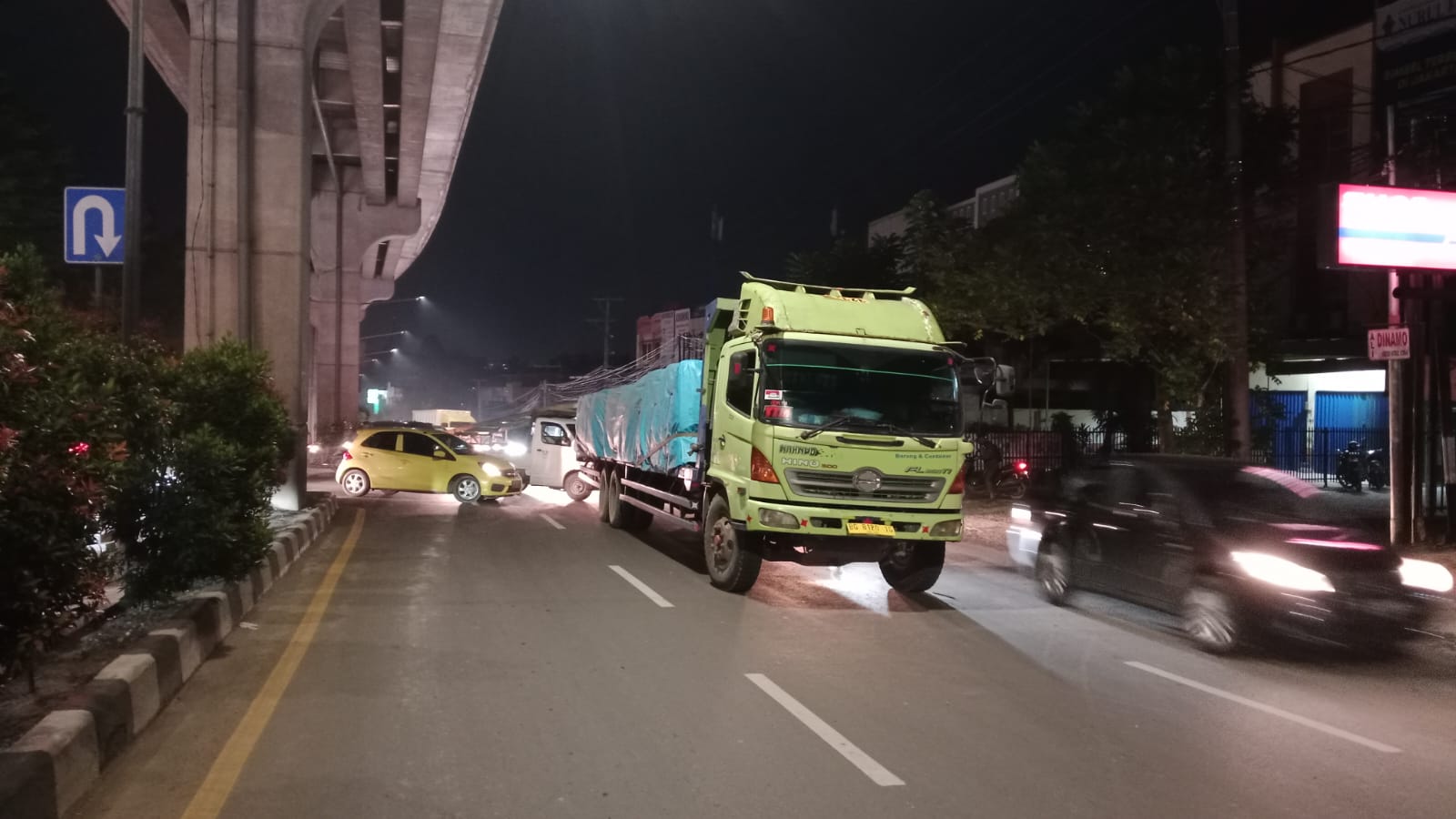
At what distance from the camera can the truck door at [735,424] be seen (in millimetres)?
11008

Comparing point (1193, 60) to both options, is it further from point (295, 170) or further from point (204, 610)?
point (204, 610)

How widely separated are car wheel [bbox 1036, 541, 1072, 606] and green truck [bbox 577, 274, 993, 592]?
1.12m

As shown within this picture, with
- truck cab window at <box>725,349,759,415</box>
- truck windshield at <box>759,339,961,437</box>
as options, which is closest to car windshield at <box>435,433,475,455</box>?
truck cab window at <box>725,349,759,415</box>

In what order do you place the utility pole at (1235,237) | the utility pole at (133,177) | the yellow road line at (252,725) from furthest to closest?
the utility pole at (1235,237), the utility pole at (133,177), the yellow road line at (252,725)

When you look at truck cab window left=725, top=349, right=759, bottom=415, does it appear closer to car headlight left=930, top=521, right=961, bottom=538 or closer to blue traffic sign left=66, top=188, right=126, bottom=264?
car headlight left=930, top=521, right=961, bottom=538

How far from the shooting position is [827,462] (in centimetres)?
1059

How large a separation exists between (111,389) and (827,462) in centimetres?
611

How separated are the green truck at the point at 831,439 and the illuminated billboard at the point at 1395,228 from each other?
6.30m

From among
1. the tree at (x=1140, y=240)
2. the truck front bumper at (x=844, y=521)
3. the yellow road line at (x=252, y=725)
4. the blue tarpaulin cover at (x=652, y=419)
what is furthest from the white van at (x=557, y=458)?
the truck front bumper at (x=844, y=521)

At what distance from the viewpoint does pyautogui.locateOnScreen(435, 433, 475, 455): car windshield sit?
74.9 ft

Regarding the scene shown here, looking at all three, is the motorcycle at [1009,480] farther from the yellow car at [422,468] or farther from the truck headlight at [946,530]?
the truck headlight at [946,530]

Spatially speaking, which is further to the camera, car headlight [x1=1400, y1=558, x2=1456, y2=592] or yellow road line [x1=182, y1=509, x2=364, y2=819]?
car headlight [x1=1400, y1=558, x2=1456, y2=592]

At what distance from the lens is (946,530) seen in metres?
11.0

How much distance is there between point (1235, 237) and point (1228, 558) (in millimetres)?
9305
